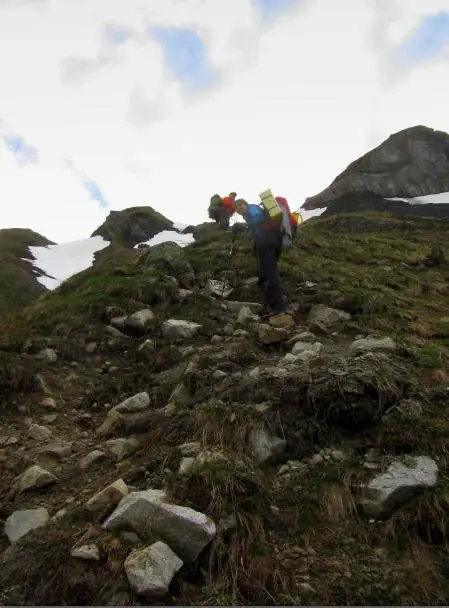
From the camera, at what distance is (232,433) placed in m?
5.17

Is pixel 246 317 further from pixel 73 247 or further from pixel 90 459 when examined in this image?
pixel 73 247

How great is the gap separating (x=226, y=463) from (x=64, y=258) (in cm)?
5835

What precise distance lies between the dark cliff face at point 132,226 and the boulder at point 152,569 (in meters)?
61.0

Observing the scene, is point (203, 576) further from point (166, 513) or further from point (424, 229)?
point (424, 229)

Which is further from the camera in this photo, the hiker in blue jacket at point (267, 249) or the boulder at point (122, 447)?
the hiker in blue jacket at point (267, 249)

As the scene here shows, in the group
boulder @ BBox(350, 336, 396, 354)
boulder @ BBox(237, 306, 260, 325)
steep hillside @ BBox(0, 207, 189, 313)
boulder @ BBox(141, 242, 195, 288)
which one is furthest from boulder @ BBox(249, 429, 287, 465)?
steep hillside @ BBox(0, 207, 189, 313)

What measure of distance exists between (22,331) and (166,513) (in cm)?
653

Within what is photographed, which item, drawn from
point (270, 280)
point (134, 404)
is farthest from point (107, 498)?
point (270, 280)

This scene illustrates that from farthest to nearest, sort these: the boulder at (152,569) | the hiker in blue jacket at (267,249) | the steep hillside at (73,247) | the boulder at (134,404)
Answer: the steep hillside at (73,247), the hiker in blue jacket at (267,249), the boulder at (134,404), the boulder at (152,569)

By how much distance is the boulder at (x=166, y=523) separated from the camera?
3.78 metres

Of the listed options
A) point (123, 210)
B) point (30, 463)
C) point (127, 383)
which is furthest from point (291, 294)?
point (123, 210)

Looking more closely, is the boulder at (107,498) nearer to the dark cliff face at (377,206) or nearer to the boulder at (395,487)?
Result: the boulder at (395,487)

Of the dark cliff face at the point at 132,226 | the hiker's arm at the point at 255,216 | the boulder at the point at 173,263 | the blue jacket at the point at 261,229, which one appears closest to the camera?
the blue jacket at the point at 261,229

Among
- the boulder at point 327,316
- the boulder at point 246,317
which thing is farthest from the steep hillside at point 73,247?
the boulder at point 327,316
